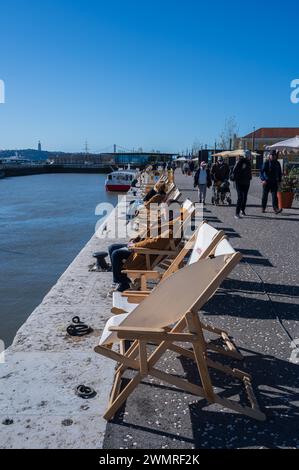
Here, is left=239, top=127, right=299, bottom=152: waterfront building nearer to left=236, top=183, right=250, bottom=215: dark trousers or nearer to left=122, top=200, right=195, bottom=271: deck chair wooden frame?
left=236, top=183, right=250, bottom=215: dark trousers

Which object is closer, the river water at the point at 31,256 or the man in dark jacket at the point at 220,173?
the river water at the point at 31,256

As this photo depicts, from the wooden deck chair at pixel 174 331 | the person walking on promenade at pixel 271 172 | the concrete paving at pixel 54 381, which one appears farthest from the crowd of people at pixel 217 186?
the wooden deck chair at pixel 174 331

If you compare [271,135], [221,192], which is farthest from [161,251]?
[271,135]

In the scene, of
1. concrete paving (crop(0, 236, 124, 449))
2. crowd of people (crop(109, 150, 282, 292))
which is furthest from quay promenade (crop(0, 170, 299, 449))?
crowd of people (crop(109, 150, 282, 292))

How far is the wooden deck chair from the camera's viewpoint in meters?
3.06

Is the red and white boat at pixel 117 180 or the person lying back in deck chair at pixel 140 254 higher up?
the person lying back in deck chair at pixel 140 254

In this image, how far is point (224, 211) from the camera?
14695mm

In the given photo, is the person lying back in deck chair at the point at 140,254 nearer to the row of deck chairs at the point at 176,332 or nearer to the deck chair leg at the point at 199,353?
the row of deck chairs at the point at 176,332

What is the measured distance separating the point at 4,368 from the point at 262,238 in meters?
6.90

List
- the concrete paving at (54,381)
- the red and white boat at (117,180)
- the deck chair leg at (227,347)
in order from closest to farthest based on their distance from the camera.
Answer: the concrete paving at (54,381) → the deck chair leg at (227,347) → the red and white boat at (117,180)

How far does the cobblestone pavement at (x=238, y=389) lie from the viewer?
290 centimetres

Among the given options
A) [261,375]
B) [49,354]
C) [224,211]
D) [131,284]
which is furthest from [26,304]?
[224,211]

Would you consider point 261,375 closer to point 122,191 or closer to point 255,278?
point 255,278

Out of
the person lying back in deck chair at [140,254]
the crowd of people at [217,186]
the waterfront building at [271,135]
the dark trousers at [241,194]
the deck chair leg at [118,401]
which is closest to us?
the deck chair leg at [118,401]
